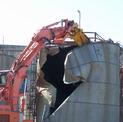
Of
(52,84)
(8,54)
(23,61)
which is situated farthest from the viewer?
(8,54)

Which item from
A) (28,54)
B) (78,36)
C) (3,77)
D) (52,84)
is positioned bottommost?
(52,84)

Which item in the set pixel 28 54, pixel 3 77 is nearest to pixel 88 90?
pixel 28 54

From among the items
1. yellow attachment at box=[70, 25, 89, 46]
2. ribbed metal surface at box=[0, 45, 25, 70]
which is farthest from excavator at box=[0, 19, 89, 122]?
ribbed metal surface at box=[0, 45, 25, 70]

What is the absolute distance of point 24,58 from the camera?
20.5 m

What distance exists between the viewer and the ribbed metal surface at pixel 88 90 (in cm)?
2055

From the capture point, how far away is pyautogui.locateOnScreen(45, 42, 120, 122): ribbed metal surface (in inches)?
809

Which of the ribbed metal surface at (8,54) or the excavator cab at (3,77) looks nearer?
the excavator cab at (3,77)

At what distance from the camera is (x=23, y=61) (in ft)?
66.8

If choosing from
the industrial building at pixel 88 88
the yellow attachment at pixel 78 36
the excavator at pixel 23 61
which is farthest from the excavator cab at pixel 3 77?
the yellow attachment at pixel 78 36

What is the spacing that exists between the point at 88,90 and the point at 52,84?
6.95ft

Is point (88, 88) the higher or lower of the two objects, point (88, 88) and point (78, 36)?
the lower

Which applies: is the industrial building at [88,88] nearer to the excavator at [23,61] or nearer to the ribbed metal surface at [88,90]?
the ribbed metal surface at [88,90]

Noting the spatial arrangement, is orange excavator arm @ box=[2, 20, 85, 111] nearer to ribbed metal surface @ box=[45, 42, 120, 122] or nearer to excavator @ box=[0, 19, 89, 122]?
excavator @ box=[0, 19, 89, 122]

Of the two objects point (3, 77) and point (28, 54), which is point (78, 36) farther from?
point (3, 77)
